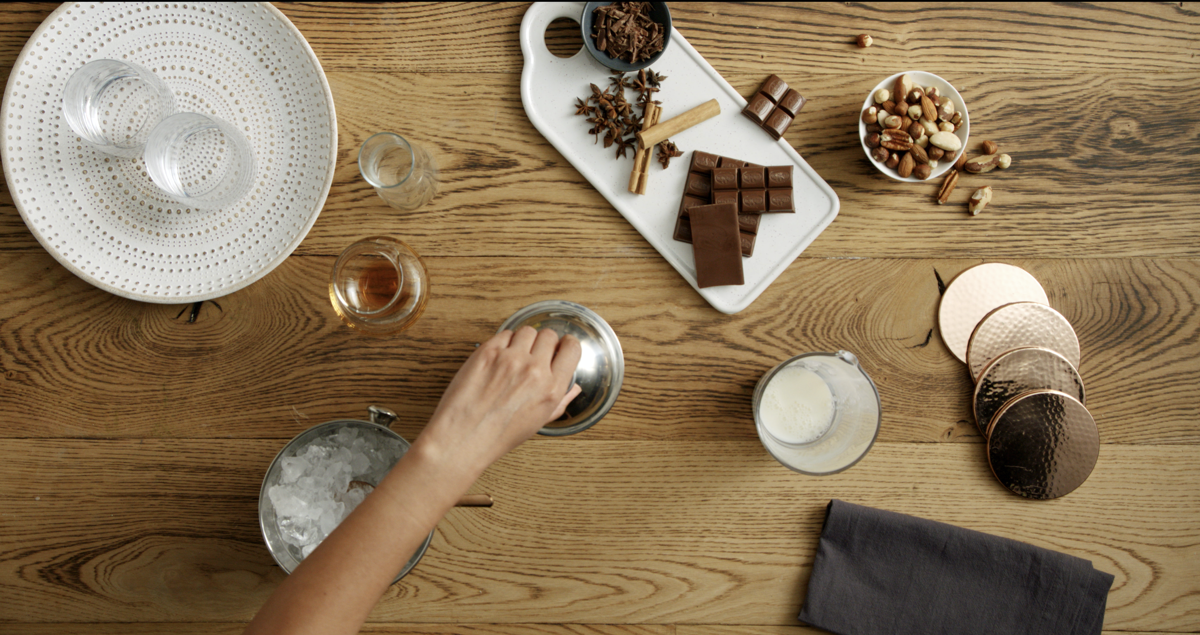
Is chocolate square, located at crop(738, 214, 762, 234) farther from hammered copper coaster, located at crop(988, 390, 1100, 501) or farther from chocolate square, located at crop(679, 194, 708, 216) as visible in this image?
hammered copper coaster, located at crop(988, 390, 1100, 501)

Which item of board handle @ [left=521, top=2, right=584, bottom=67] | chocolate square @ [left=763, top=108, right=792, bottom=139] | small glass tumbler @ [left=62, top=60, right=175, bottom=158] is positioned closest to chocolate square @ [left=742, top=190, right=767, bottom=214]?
chocolate square @ [left=763, top=108, right=792, bottom=139]

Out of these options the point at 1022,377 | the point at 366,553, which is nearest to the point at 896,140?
the point at 1022,377

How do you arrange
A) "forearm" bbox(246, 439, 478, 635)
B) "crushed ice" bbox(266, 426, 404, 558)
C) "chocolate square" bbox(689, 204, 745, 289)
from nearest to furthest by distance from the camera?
"forearm" bbox(246, 439, 478, 635) < "crushed ice" bbox(266, 426, 404, 558) < "chocolate square" bbox(689, 204, 745, 289)

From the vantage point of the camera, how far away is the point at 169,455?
1.19 m

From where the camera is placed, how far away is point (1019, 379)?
1198mm

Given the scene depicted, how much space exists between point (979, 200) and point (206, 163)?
147 centimetres

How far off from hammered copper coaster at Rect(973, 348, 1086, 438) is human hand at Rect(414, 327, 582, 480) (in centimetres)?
86

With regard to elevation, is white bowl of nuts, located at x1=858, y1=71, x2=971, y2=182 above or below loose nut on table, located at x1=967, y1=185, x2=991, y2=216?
above

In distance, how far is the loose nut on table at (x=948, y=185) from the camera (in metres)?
1.21

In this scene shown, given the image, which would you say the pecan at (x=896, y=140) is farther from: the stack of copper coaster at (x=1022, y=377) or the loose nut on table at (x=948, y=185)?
the stack of copper coaster at (x=1022, y=377)

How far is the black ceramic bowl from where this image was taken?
1150mm

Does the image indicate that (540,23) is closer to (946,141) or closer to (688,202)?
(688,202)

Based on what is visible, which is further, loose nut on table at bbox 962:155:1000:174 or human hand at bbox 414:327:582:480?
loose nut on table at bbox 962:155:1000:174

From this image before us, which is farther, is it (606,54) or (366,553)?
(606,54)
